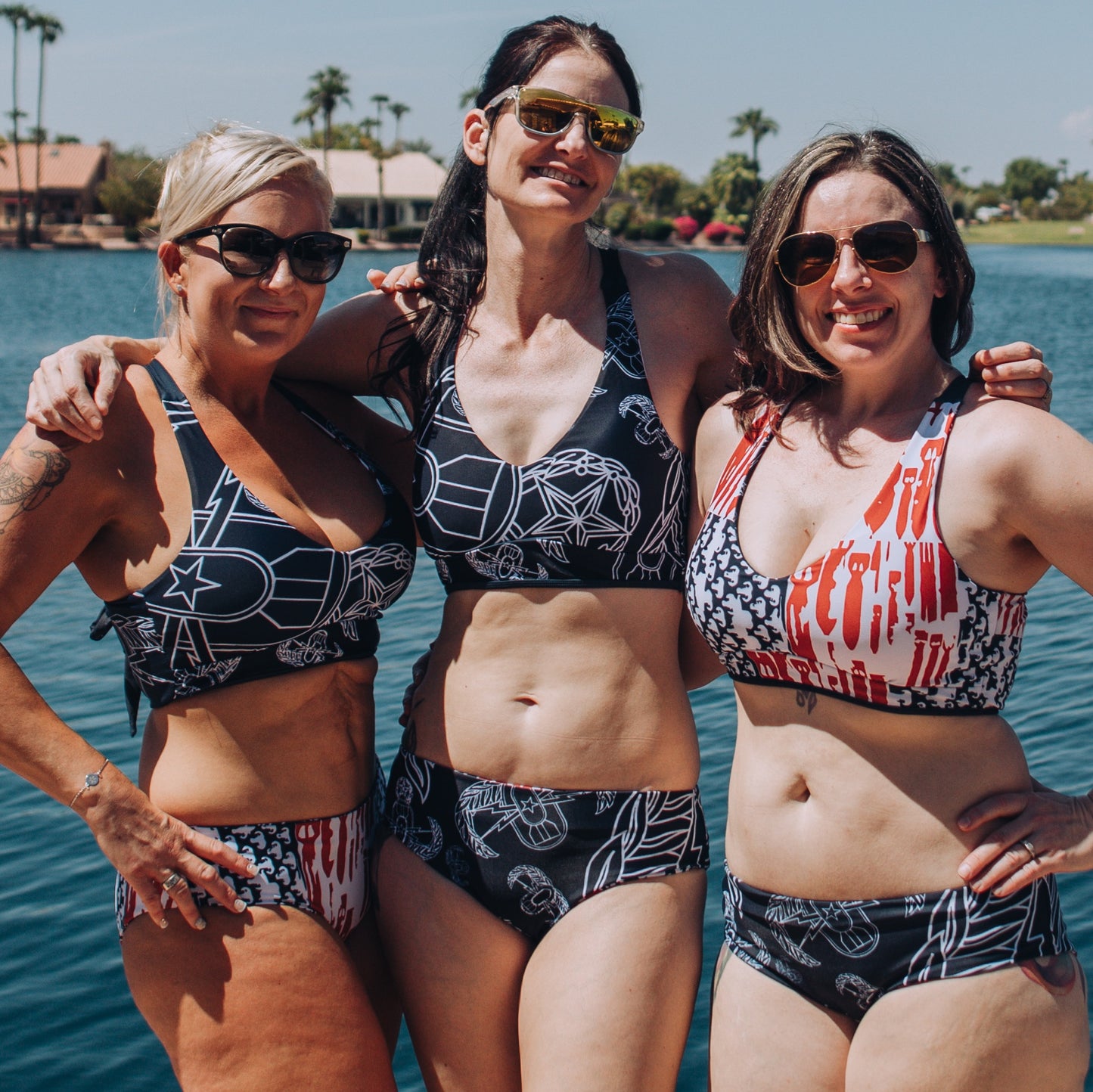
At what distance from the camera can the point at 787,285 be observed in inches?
114

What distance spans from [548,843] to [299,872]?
0.57 m

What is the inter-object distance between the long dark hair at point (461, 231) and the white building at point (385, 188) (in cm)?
7755

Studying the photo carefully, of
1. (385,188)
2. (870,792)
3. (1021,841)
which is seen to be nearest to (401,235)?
(385,188)

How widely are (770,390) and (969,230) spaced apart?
116850mm

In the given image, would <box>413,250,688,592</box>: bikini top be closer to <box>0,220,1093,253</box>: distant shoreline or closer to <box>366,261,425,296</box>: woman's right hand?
<box>366,261,425,296</box>: woman's right hand

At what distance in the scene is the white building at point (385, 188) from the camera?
80375 millimetres

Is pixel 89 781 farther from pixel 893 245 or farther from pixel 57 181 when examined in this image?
pixel 57 181

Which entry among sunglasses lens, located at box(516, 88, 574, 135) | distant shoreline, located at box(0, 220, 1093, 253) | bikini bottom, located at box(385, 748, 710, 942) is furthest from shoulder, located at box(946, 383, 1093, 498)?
distant shoreline, located at box(0, 220, 1093, 253)

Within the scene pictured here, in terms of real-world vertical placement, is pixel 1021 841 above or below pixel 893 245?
below

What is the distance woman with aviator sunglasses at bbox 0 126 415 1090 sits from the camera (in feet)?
9.18

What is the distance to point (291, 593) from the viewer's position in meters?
2.86

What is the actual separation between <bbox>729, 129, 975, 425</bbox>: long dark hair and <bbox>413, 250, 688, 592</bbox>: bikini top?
26 centimetres

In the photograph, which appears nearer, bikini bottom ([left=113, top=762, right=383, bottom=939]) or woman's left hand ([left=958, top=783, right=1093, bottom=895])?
woman's left hand ([left=958, top=783, right=1093, bottom=895])

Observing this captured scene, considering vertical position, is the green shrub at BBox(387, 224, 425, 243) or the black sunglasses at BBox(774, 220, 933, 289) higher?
the black sunglasses at BBox(774, 220, 933, 289)
